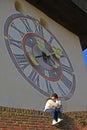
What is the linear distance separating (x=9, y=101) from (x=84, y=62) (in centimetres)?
415

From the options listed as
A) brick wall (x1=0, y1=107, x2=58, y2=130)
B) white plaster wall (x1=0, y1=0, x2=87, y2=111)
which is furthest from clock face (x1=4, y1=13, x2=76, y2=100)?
brick wall (x1=0, y1=107, x2=58, y2=130)

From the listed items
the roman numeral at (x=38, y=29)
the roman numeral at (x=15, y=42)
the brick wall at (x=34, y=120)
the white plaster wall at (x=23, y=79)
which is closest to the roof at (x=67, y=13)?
the white plaster wall at (x=23, y=79)

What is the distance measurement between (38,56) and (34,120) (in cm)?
338

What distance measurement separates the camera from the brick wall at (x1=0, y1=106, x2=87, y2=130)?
5.59 m

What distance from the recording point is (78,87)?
10.1 metres

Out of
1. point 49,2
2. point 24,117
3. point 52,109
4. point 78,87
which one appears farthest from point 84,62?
point 24,117

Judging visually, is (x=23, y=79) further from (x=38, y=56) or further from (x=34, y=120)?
(x=34, y=120)

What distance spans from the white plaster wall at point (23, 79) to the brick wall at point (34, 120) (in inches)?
58.4

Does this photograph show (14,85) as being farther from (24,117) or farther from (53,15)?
(53,15)

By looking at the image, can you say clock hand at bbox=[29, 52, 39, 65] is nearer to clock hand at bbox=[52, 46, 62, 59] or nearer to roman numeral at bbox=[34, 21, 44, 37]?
roman numeral at bbox=[34, 21, 44, 37]

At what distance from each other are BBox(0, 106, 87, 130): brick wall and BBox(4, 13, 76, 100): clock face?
2.03 m

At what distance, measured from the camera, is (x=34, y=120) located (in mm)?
5957

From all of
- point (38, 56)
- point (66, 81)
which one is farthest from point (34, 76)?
point (66, 81)

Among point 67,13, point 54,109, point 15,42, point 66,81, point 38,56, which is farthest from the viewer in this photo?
point 67,13
